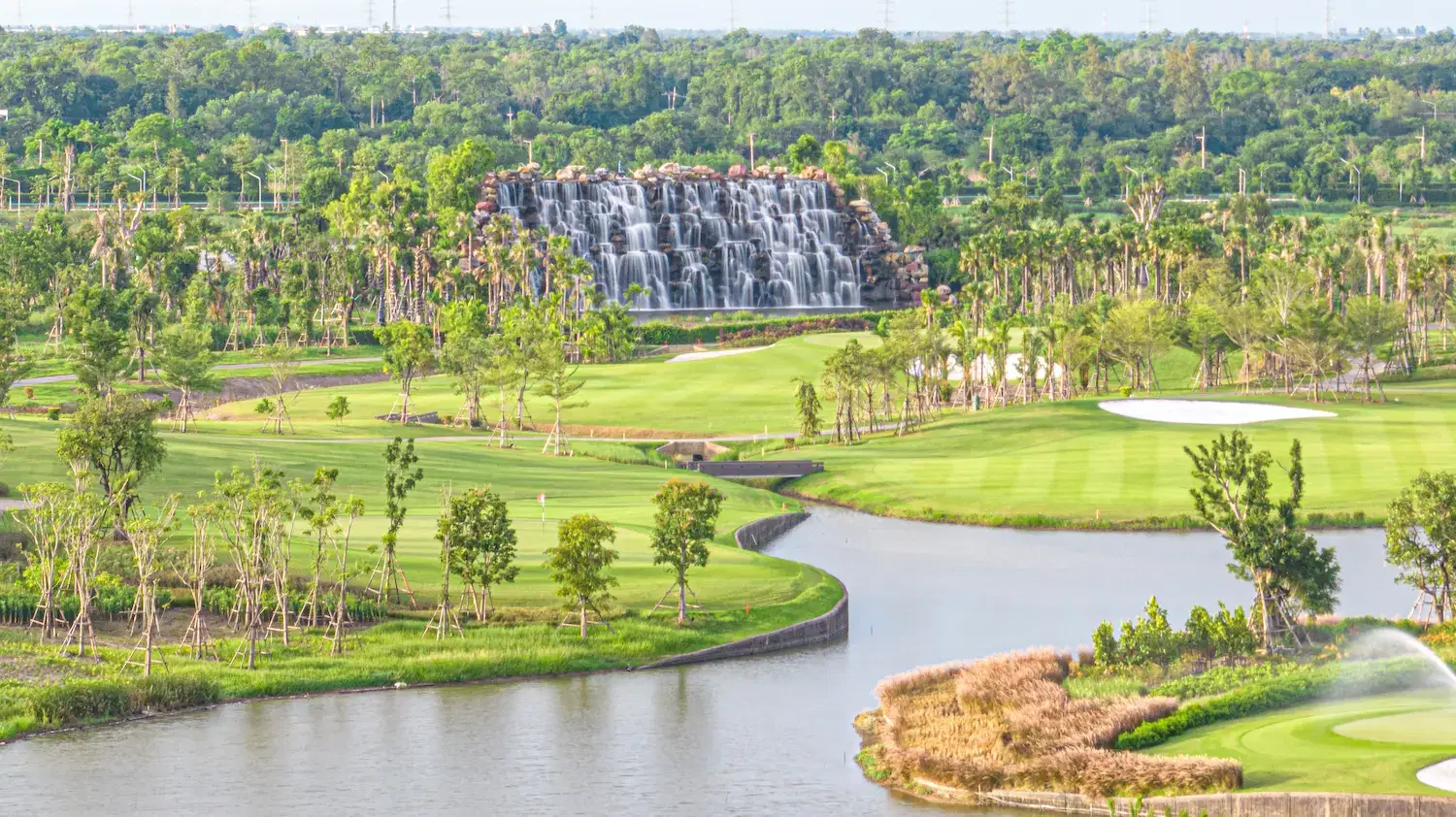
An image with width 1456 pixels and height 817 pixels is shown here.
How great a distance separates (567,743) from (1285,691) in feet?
59.1

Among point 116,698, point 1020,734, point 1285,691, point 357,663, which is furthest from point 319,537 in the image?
point 1285,691

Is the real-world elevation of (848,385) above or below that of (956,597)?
above

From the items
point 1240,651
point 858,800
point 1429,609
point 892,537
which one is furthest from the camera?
point 892,537

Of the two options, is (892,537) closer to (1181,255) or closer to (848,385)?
(848,385)

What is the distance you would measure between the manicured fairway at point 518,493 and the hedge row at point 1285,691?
781 inches

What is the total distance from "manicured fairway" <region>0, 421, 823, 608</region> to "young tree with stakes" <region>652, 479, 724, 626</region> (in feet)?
5.39

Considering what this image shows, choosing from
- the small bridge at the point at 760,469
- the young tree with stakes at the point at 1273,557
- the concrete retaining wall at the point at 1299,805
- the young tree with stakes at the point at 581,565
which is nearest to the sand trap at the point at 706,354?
the small bridge at the point at 760,469

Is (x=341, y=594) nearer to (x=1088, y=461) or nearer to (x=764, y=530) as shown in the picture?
(x=764, y=530)

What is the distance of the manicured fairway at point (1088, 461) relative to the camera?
89438 mm

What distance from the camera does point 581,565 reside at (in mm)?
59875

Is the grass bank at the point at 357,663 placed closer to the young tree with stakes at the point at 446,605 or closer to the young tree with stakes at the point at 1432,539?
the young tree with stakes at the point at 446,605

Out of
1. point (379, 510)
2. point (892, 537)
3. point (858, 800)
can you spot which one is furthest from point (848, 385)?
point (858, 800)

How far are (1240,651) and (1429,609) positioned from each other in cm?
1187

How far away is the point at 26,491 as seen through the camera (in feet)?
214
